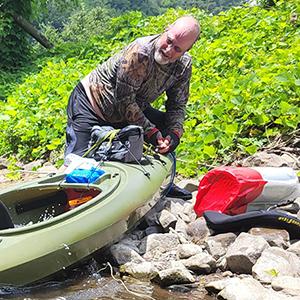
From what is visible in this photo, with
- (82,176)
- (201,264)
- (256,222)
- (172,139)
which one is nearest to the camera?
(201,264)

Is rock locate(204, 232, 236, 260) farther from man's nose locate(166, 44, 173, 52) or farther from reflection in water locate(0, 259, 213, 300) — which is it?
man's nose locate(166, 44, 173, 52)

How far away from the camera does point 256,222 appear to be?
282 centimetres

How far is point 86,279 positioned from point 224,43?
5509 millimetres

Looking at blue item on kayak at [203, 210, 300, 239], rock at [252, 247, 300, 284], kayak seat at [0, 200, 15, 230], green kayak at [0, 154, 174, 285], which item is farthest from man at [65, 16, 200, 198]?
rock at [252, 247, 300, 284]

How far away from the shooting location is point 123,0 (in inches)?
3118

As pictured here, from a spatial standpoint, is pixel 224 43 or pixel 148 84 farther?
pixel 224 43

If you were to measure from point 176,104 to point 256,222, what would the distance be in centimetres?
152

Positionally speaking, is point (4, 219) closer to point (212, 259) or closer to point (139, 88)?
point (212, 259)

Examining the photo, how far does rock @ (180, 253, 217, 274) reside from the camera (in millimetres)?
2500

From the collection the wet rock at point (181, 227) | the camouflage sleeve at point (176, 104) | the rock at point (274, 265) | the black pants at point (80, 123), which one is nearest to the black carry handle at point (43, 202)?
the black pants at point (80, 123)

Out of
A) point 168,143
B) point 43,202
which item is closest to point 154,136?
point 168,143

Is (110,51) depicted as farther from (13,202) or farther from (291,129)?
(13,202)

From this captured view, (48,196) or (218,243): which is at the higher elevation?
(48,196)

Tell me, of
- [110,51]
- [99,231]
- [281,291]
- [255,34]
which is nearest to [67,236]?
[99,231]
